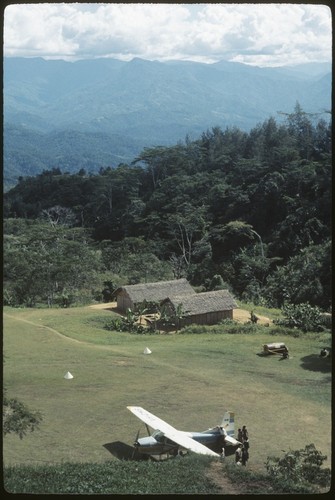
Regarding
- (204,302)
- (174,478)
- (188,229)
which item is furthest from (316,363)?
(188,229)

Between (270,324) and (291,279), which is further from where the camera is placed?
(291,279)

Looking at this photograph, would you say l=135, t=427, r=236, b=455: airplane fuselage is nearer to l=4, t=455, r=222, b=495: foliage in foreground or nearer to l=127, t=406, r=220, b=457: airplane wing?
l=127, t=406, r=220, b=457: airplane wing

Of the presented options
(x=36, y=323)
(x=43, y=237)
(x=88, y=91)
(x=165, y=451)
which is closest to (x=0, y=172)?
(x=165, y=451)

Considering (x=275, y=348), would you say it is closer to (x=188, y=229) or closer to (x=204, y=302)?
(x=204, y=302)

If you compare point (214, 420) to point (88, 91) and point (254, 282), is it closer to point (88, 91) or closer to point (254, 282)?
point (254, 282)

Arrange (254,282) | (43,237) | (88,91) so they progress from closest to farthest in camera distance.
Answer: (254,282) < (43,237) < (88,91)

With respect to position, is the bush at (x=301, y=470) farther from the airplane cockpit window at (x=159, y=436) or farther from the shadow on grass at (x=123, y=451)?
the shadow on grass at (x=123, y=451)

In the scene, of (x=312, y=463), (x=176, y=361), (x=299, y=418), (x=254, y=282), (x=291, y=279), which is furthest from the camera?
(x=254, y=282)
